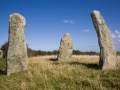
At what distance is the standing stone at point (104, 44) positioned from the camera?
11039mm

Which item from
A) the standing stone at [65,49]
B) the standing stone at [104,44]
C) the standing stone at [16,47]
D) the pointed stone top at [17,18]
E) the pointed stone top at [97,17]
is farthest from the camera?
the standing stone at [65,49]

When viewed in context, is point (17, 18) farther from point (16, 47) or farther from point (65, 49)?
point (65, 49)

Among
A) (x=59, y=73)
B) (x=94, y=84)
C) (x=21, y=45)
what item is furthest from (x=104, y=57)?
(x=21, y=45)

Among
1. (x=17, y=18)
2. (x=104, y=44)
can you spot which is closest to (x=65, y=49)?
(x=17, y=18)

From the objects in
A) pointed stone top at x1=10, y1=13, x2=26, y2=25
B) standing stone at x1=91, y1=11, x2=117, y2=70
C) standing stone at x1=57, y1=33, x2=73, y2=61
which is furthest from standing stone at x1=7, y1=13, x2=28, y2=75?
standing stone at x1=57, y1=33, x2=73, y2=61

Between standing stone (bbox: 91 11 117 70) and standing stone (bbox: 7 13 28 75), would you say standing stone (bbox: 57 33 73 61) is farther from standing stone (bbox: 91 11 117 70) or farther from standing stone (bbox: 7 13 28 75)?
standing stone (bbox: 91 11 117 70)

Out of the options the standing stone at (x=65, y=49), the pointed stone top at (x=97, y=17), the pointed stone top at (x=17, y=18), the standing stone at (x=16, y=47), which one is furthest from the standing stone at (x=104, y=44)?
the standing stone at (x=65, y=49)

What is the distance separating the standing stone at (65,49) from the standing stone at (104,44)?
8.64m

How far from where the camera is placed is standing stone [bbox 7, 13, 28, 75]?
1184 centimetres

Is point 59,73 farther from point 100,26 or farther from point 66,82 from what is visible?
point 100,26

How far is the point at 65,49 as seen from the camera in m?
20.1

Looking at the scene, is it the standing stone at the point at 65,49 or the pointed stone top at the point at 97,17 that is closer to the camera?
the pointed stone top at the point at 97,17

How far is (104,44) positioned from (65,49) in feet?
29.9

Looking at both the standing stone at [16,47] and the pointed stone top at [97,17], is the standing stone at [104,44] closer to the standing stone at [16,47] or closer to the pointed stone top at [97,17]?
the pointed stone top at [97,17]
